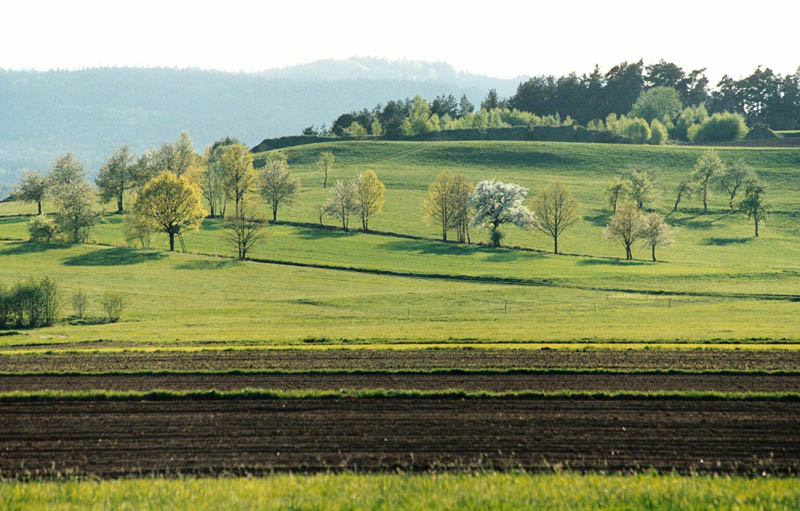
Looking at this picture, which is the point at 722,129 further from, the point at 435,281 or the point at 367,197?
the point at 435,281

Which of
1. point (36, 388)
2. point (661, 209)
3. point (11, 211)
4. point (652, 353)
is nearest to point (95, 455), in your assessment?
point (36, 388)

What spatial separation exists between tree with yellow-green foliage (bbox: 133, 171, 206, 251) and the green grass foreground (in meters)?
86.8

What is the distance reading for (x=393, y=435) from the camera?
2173cm

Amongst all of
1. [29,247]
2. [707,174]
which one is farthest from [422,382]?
[707,174]

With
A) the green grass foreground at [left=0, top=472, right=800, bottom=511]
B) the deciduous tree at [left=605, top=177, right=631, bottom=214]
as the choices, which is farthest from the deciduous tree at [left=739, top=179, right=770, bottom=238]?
the green grass foreground at [left=0, top=472, right=800, bottom=511]

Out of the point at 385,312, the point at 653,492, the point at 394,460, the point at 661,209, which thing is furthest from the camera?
the point at 661,209

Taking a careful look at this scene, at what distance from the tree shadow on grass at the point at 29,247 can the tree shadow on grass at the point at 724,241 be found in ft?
330

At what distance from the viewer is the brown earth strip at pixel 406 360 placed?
33.5 meters

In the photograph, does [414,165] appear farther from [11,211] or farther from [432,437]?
[432,437]

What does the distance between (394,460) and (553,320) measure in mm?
39510

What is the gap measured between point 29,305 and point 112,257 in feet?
116

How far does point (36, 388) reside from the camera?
2920 cm

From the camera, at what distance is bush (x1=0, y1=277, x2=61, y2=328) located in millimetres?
55875

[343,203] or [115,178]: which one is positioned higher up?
[115,178]
